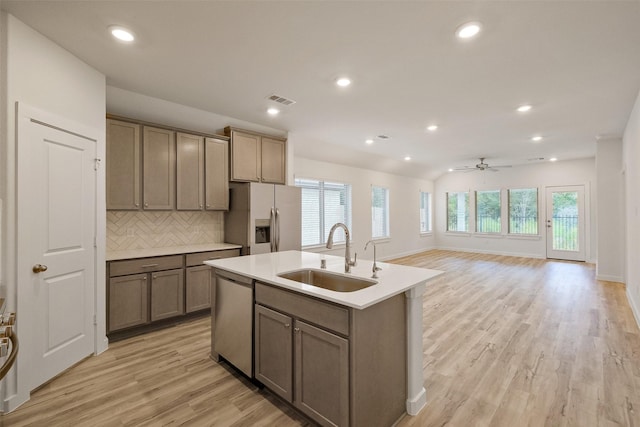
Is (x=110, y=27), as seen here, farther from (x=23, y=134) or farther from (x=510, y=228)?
(x=510, y=228)

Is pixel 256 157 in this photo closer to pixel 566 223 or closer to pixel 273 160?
pixel 273 160

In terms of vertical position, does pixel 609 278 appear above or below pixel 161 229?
below

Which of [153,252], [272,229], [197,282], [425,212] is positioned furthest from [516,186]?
[153,252]

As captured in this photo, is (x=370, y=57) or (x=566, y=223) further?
(x=566, y=223)

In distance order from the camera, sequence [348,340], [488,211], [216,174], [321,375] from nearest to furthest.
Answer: [348,340] → [321,375] → [216,174] → [488,211]

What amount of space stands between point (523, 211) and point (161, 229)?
9337 mm

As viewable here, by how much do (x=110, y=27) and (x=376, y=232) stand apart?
675 cm

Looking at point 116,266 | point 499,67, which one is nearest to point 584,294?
point 499,67

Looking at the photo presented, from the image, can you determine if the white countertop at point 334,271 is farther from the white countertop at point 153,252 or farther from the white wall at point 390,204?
the white wall at point 390,204

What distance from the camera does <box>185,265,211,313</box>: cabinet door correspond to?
363 centimetres

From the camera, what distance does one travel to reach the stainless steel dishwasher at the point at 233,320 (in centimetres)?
231

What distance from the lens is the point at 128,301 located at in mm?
3178

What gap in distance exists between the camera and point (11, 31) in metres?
2.04

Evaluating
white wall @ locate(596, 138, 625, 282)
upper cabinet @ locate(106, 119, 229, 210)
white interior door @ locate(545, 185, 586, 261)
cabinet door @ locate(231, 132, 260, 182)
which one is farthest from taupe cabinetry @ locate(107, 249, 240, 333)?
white interior door @ locate(545, 185, 586, 261)
